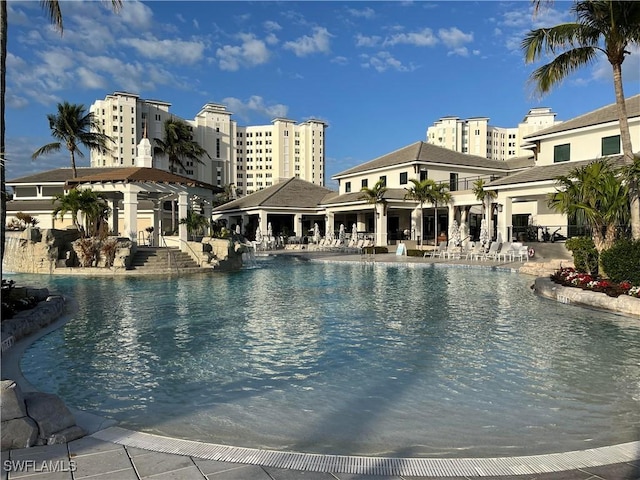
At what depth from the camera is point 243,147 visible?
458ft

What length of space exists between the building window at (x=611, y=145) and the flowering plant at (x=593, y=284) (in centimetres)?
1362

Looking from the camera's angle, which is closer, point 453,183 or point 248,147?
point 453,183

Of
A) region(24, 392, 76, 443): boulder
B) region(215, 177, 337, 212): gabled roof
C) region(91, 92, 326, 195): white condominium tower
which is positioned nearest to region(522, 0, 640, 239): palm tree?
region(24, 392, 76, 443): boulder

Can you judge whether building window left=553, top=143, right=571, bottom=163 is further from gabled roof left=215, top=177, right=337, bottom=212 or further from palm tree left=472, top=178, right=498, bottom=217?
gabled roof left=215, top=177, right=337, bottom=212

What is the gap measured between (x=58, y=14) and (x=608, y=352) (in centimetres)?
1109

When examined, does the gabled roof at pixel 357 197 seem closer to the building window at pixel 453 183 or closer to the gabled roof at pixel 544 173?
the building window at pixel 453 183

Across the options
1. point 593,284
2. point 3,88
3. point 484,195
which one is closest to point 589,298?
point 593,284

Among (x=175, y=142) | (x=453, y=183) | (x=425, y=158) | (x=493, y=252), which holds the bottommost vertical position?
(x=493, y=252)

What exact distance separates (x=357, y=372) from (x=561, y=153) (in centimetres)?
2557

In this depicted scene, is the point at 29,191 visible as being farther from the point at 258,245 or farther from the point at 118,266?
the point at 118,266

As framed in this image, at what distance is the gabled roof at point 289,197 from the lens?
41.7m

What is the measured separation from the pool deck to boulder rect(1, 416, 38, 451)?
0.25ft

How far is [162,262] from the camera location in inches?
838

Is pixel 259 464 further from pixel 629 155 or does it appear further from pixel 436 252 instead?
pixel 436 252
